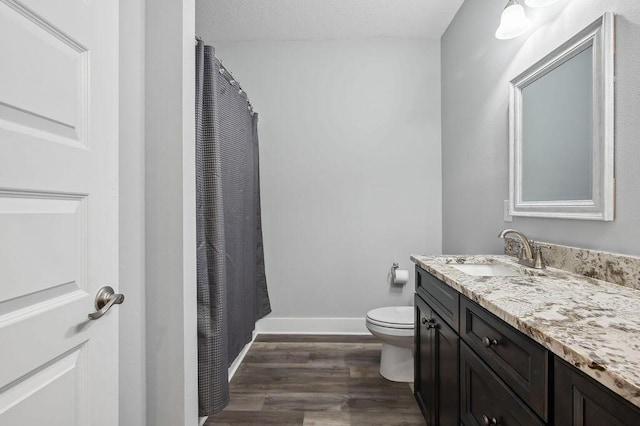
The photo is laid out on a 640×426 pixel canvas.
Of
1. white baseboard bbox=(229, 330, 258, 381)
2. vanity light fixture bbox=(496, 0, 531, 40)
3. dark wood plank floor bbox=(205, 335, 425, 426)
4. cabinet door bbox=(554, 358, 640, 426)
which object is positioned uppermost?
vanity light fixture bbox=(496, 0, 531, 40)

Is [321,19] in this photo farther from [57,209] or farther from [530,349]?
[530,349]

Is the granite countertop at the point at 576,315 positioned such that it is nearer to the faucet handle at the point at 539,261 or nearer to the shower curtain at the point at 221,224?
the faucet handle at the point at 539,261

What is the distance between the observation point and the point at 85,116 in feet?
2.50

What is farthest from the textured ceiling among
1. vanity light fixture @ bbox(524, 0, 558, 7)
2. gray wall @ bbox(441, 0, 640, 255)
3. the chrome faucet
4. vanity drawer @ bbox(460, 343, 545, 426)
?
vanity drawer @ bbox(460, 343, 545, 426)

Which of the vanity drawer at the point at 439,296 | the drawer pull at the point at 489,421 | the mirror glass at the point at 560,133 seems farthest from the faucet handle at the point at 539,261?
the drawer pull at the point at 489,421

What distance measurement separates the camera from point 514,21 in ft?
4.81

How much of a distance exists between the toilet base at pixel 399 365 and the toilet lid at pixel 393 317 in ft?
0.62

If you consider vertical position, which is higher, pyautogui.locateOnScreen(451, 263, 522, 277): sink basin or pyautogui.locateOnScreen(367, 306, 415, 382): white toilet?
pyautogui.locateOnScreen(451, 263, 522, 277): sink basin

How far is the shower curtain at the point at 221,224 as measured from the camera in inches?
55.6

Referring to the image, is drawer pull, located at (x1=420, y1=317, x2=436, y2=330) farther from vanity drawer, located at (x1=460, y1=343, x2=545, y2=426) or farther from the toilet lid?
the toilet lid

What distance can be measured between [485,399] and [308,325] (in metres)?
1.95

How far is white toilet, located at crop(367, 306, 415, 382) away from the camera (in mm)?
1863

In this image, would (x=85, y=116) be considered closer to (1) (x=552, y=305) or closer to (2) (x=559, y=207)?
(1) (x=552, y=305)

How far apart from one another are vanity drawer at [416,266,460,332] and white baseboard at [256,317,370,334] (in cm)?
119
